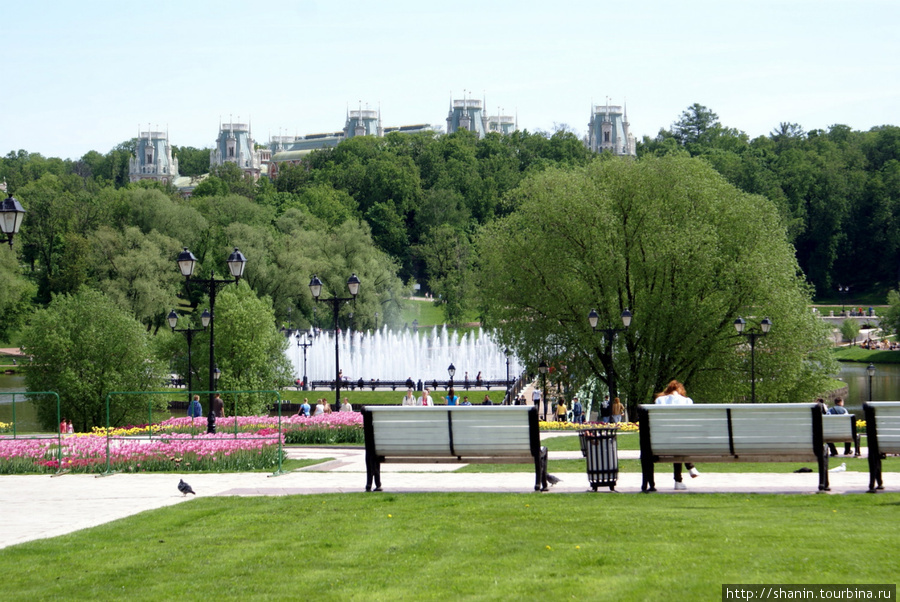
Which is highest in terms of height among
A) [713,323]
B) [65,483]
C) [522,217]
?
[522,217]

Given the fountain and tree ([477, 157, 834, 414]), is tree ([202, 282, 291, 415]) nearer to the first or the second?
tree ([477, 157, 834, 414])

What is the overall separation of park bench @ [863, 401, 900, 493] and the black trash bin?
249cm

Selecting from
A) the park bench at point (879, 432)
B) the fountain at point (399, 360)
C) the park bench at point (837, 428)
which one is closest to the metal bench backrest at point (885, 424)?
the park bench at point (879, 432)

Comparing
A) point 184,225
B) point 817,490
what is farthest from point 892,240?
point 817,490

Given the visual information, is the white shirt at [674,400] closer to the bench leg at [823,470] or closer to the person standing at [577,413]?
the bench leg at [823,470]

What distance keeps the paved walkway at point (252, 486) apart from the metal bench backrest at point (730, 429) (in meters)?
0.46

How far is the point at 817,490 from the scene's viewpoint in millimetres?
10344

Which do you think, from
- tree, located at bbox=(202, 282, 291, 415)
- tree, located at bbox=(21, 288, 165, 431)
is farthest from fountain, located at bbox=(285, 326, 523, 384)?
tree, located at bbox=(21, 288, 165, 431)

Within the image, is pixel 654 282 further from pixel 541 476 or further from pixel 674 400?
pixel 541 476

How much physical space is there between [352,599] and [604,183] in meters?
31.6

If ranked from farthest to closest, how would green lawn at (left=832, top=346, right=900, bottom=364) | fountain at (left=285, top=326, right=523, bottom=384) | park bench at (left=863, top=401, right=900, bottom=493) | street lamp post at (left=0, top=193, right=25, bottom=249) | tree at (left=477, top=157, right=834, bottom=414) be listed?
green lawn at (left=832, top=346, right=900, bottom=364) → fountain at (left=285, top=326, right=523, bottom=384) → tree at (left=477, top=157, right=834, bottom=414) → street lamp post at (left=0, top=193, right=25, bottom=249) → park bench at (left=863, top=401, right=900, bottom=493)

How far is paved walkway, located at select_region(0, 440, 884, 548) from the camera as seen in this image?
10227 mm

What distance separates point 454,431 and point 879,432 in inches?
169

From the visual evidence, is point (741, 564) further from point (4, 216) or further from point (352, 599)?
point (4, 216)
